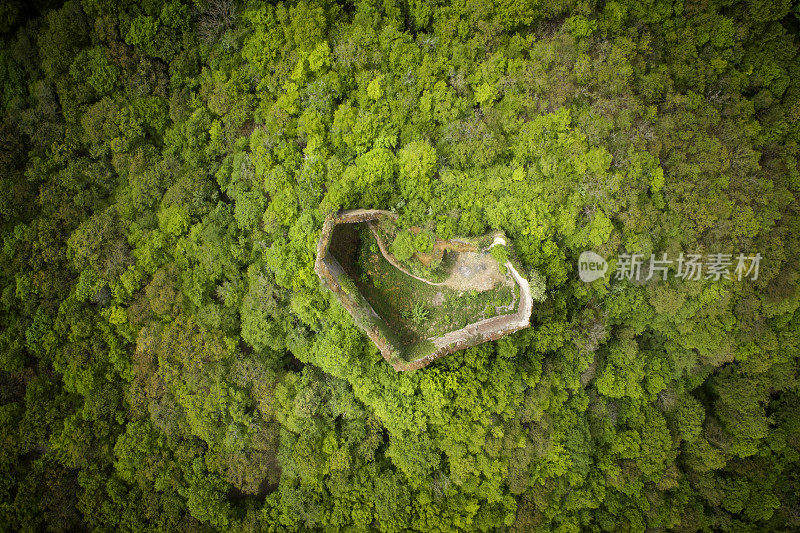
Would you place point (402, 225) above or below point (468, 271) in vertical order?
above

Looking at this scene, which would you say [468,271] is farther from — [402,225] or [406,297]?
[402,225]

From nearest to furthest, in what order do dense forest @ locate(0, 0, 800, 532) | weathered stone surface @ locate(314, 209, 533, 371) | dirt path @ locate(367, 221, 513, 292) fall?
weathered stone surface @ locate(314, 209, 533, 371)
dense forest @ locate(0, 0, 800, 532)
dirt path @ locate(367, 221, 513, 292)

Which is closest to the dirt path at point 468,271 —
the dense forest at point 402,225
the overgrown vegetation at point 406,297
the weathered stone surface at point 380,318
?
the overgrown vegetation at point 406,297

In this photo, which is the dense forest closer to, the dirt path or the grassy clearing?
the dirt path

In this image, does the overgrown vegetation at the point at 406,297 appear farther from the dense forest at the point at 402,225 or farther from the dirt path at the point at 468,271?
the dense forest at the point at 402,225

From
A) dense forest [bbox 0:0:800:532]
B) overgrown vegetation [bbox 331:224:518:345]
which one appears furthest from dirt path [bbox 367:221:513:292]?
dense forest [bbox 0:0:800:532]

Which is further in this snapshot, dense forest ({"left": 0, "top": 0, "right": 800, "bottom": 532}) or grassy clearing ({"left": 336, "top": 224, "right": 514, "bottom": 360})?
grassy clearing ({"left": 336, "top": 224, "right": 514, "bottom": 360})

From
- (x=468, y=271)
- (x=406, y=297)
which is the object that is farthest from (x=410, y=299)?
(x=468, y=271)

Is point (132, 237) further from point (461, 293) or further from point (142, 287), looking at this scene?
point (461, 293)

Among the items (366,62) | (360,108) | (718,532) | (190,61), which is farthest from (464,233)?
(718,532)
